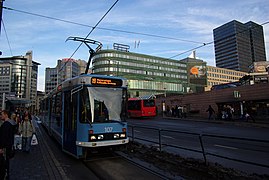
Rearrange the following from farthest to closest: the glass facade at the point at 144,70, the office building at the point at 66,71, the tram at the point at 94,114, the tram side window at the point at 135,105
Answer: the glass facade at the point at 144,70 → the office building at the point at 66,71 → the tram side window at the point at 135,105 → the tram at the point at 94,114

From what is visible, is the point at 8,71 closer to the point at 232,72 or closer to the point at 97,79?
the point at 97,79

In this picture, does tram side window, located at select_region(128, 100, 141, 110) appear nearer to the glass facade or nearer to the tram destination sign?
the tram destination sign

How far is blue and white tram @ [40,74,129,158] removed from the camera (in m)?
7.34

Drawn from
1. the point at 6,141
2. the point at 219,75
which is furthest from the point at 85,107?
the point at 219,75

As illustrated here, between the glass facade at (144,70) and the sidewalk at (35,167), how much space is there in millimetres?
72787

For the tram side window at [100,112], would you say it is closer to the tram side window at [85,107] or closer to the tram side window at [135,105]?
the tram side window at [85,107]

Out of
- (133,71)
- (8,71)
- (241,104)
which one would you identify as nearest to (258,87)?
(241,104)

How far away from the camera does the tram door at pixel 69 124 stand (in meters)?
7.73

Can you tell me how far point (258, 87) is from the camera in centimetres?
2525

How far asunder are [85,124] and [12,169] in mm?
2479

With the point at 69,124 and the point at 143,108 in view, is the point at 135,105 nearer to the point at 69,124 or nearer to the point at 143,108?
the point at 143,108

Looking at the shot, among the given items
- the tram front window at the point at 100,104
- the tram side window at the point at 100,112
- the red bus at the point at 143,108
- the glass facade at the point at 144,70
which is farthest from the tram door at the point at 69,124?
the glass facade at the point at 144,70

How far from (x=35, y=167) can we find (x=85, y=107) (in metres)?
2.38

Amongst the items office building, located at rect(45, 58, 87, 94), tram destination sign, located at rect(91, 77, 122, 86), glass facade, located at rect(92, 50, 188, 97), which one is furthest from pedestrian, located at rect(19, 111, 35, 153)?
glass facade, located at rect(92, 50, 188, 97)
